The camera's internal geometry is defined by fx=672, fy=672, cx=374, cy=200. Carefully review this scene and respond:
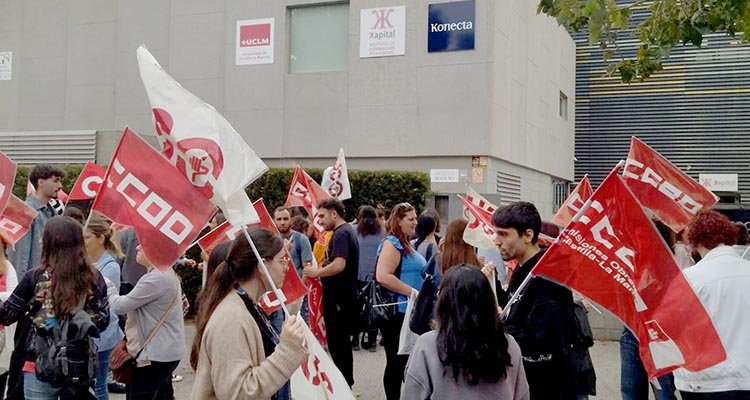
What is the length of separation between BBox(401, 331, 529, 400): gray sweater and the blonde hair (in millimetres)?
3037

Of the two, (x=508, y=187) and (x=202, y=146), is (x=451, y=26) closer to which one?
(x=508, y=187)

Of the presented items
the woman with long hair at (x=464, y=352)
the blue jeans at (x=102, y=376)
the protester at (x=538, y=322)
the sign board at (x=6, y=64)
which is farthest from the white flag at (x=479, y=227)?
the sign board at (x=6, y=64)

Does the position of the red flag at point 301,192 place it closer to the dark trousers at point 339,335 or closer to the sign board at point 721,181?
the dark trousers at point 339,335

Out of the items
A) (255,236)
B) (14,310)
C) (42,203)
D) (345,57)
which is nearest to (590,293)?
(255,236)

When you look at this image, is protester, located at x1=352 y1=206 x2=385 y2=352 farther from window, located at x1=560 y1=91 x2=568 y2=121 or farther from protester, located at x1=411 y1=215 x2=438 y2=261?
window, located at x1=560 y1=91 x2=568 y2=121

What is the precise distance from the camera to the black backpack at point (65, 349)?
12.9 feet

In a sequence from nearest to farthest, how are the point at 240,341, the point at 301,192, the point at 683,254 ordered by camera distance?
1. the point at 240,341
2. the point at 683,254
3. the point at 301,192

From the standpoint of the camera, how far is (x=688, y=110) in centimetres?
2352

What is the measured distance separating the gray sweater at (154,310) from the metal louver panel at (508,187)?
41.2 ft

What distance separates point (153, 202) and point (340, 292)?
354 cm

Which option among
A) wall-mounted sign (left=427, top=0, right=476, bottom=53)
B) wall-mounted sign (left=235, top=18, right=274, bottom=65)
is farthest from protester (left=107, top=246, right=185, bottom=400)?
wall-mounted sign (left=235, top=18, right=274, bottom=65)

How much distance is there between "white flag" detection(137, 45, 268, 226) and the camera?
3.45 metres

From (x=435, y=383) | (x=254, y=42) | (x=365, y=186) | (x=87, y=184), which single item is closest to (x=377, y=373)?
(x=87, y=184)

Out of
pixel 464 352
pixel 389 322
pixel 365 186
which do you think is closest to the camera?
pixel 464 352
